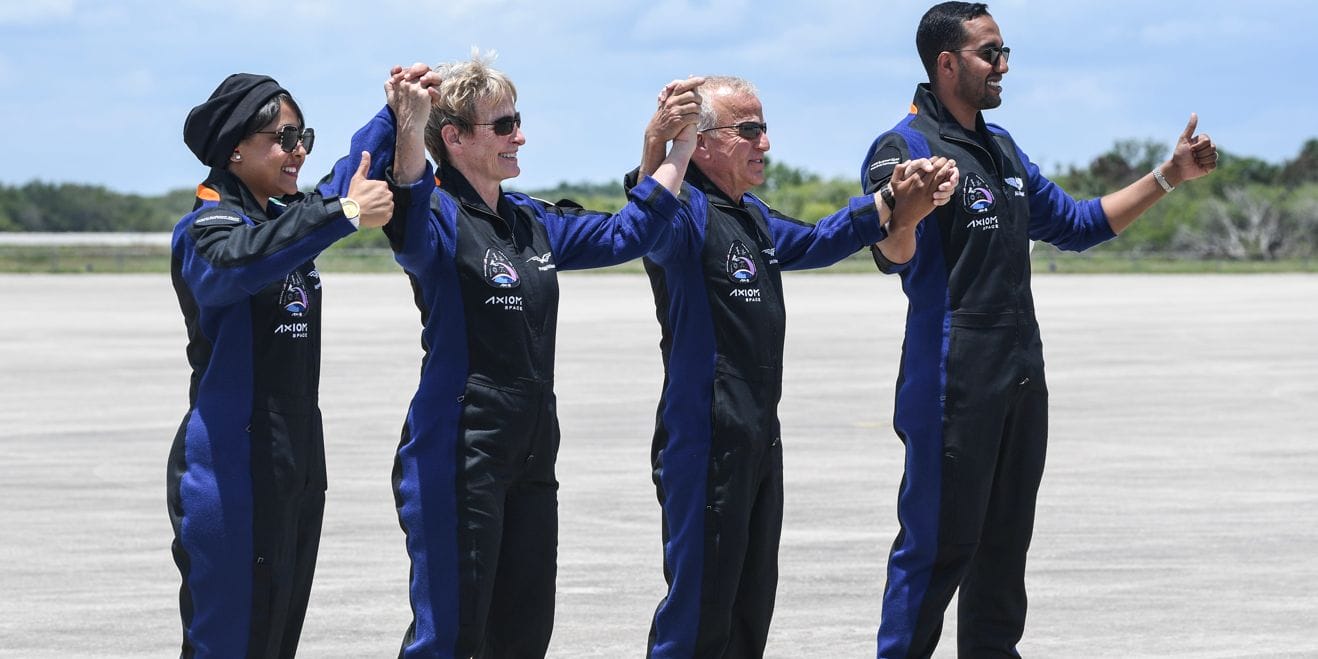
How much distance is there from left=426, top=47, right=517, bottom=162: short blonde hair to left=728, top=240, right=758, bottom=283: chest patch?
88cm

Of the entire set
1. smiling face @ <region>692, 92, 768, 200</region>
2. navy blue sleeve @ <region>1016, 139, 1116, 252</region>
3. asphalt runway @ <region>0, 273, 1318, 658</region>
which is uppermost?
smiling face @ <region>692, 92, 768, 200</region>

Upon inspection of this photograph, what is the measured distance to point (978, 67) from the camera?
6602 mm

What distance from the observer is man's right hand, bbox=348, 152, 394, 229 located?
515 centimetres

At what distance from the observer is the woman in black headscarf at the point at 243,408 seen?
5.24m

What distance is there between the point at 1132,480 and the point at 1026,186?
6.74 meters

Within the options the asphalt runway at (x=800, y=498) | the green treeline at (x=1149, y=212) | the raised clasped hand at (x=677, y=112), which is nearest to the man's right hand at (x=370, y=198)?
the raised clasped hand at (x=677, y=112)

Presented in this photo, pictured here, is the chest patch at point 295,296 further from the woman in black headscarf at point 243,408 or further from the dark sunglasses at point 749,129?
the dark sunglasses at point 749,129

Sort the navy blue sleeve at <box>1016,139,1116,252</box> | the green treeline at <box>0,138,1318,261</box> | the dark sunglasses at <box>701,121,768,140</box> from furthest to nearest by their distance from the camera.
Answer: the green treeline at <box>0,138,1318,261</box> → the navy blue sleeve at <box>1016,139,1116,252</box> → the dark sunglasses at <box>701,121,768,140</box>

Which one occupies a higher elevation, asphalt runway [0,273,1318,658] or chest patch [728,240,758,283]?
chest patch [728,240,758,283]

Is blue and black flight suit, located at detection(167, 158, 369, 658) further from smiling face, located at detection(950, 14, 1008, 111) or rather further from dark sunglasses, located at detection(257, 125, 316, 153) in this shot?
smiling face, located at detection(950, 14, 1008, 111)

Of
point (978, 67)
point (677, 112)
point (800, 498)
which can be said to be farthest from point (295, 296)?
point (800, 498)

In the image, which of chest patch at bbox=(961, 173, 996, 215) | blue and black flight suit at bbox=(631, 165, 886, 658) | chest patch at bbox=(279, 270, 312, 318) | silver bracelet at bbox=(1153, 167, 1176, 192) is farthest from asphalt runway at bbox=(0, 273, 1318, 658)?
chest patch at bbox=(279, 270, 312, 318)

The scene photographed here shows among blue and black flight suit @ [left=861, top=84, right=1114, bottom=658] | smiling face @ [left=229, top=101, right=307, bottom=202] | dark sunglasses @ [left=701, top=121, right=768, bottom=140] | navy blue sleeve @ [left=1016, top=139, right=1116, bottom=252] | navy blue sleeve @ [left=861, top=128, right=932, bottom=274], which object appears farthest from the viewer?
navy blue sleeve @ [left=1016, top=139, right=1116, bottom=252]

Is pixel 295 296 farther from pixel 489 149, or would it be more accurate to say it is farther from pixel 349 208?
pixel 489 149
